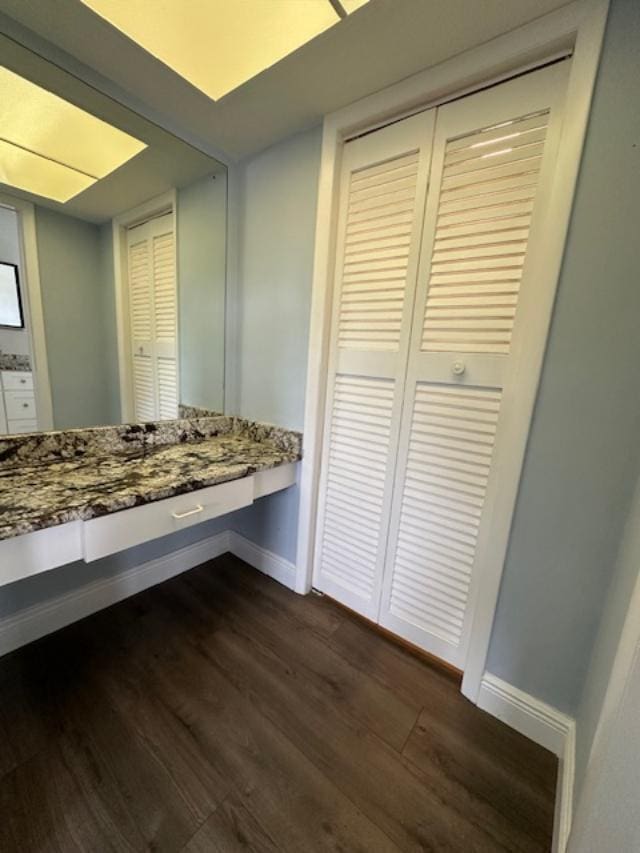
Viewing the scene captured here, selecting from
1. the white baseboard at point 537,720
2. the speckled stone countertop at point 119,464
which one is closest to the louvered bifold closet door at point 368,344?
the speckled stone countertop at point 119,464

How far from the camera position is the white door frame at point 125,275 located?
4.41ft

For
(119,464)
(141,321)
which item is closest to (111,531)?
(119,464)

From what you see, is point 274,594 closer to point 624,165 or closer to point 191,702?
point 191,702

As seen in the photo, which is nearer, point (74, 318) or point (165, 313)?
point (74, 318)

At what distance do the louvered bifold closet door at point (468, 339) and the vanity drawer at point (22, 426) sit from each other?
1391 mm

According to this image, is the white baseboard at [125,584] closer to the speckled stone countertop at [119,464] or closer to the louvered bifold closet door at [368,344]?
the louvered bifold closet door at [368,344]

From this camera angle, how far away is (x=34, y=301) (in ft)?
3.78

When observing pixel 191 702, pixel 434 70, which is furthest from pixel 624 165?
pixel 191 702

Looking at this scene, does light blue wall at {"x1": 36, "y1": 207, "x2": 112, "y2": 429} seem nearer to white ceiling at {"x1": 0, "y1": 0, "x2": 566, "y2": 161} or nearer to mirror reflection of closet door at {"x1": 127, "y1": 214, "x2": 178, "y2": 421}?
mirror reflection of closet door at {"x1": 127, "y1": 214, "x2": 178, "y2": 421}

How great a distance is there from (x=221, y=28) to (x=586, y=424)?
1.63 m

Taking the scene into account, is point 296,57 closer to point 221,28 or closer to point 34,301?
point 221,28

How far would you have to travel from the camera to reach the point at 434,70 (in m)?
1.06

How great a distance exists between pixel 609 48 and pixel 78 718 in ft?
8.10

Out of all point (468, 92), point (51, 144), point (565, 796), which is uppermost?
point (468, 92)
